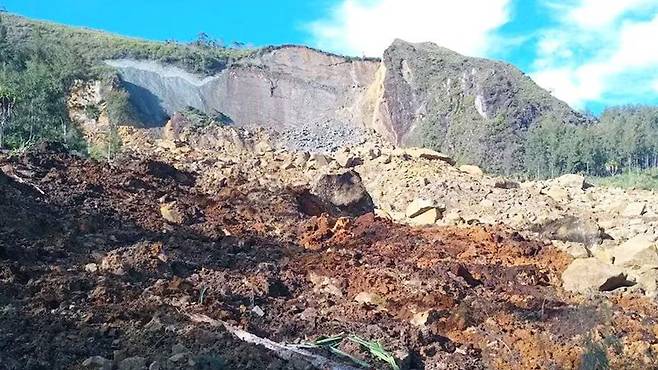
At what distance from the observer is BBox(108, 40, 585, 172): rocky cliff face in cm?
4650

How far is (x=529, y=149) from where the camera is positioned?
157 ft

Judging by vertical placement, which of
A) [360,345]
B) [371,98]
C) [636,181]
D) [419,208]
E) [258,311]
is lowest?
[360,345]

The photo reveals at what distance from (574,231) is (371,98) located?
36.5 metres

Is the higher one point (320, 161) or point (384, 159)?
point (384, 159)

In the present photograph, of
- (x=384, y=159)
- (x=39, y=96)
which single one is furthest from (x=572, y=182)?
(x=39, y=96)

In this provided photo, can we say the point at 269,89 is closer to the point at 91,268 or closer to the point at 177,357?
the point at 91,268

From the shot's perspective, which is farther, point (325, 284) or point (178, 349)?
point (325, 284)

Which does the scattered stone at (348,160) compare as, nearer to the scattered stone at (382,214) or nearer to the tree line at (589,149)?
the scattered stone at (382,214)

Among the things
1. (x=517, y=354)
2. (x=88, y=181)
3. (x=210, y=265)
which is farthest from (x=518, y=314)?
(x=88, y=181)

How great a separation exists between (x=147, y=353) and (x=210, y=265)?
401 cm

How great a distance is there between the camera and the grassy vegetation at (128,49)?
49.0 m

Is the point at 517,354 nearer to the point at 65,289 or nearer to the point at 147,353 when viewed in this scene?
the point at 147,353

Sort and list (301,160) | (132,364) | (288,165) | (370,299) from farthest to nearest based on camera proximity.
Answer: (301,160), (288,165), (370,299), (132,364)

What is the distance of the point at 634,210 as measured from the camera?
18375 mm
